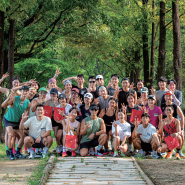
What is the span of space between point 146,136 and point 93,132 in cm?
165

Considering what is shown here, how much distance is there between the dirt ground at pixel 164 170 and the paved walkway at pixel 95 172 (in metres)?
0.34

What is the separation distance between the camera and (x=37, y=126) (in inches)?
349

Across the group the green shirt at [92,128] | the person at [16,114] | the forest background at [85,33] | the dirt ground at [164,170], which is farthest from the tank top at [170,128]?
the person at [16,114]

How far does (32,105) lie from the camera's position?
9273 millimetres

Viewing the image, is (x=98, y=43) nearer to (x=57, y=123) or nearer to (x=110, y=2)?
(x=110, y=2)

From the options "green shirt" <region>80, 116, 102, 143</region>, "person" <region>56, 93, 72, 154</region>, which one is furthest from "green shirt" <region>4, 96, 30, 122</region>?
"green shirt" <region>80, 116, 102, 143</region>

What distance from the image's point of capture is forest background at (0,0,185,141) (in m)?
12.6

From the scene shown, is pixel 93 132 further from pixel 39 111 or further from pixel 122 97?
pixel 39 111

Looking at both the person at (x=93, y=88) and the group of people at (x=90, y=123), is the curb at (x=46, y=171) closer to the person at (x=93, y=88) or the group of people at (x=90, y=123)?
the group of people at (x=90, y=123)

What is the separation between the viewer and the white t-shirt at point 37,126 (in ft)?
29.1

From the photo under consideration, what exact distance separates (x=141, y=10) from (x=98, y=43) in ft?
11.2

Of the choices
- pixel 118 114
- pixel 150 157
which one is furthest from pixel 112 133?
pixel 150 157

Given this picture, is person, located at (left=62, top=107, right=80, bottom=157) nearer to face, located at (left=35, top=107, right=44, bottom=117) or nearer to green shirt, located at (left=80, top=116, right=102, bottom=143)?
green shirt, located at (left=80, top=116, right=102, bottom=143)

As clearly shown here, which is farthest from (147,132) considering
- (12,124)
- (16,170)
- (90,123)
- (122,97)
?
(12,124)
